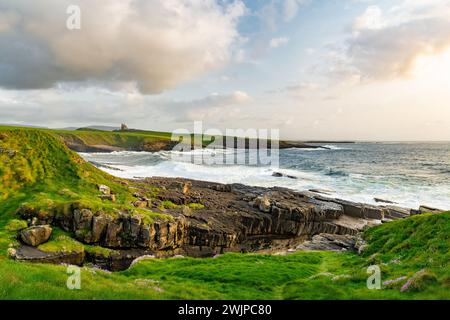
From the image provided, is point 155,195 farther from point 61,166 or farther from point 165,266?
point 165,266

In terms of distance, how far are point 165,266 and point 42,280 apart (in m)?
9.04

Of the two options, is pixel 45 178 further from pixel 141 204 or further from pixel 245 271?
pixel 245 271

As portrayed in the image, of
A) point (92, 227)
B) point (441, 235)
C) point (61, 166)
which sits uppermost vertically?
point (61, 166)

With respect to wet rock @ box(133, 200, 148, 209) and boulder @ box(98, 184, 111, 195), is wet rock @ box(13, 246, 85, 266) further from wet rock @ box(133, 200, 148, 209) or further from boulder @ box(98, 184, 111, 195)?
boulder @ box(98, 184, 111, 195)

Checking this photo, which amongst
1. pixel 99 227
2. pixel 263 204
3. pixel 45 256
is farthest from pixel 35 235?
pixel 263 204

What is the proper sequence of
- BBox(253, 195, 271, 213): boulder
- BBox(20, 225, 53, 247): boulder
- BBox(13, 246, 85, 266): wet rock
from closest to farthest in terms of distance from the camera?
BBox(13, 246, 85, 266): wet rock < BBox(20, 225, 53, 247): boulder < BBox(253, 195, 271, 213): boulder

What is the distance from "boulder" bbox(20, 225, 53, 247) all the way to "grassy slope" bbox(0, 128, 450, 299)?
2.72ft

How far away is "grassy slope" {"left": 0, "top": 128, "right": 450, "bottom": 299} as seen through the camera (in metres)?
13.1

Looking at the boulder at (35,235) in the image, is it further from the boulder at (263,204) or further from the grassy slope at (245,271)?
the boulder at (263,204)

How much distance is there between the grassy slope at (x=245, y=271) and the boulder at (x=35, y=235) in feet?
2.72

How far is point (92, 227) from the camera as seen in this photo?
28.9 m

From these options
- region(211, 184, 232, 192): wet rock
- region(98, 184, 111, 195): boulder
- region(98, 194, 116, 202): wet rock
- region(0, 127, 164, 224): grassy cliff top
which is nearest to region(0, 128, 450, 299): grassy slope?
region(0, 127, 164, 224): grassy cliff top
